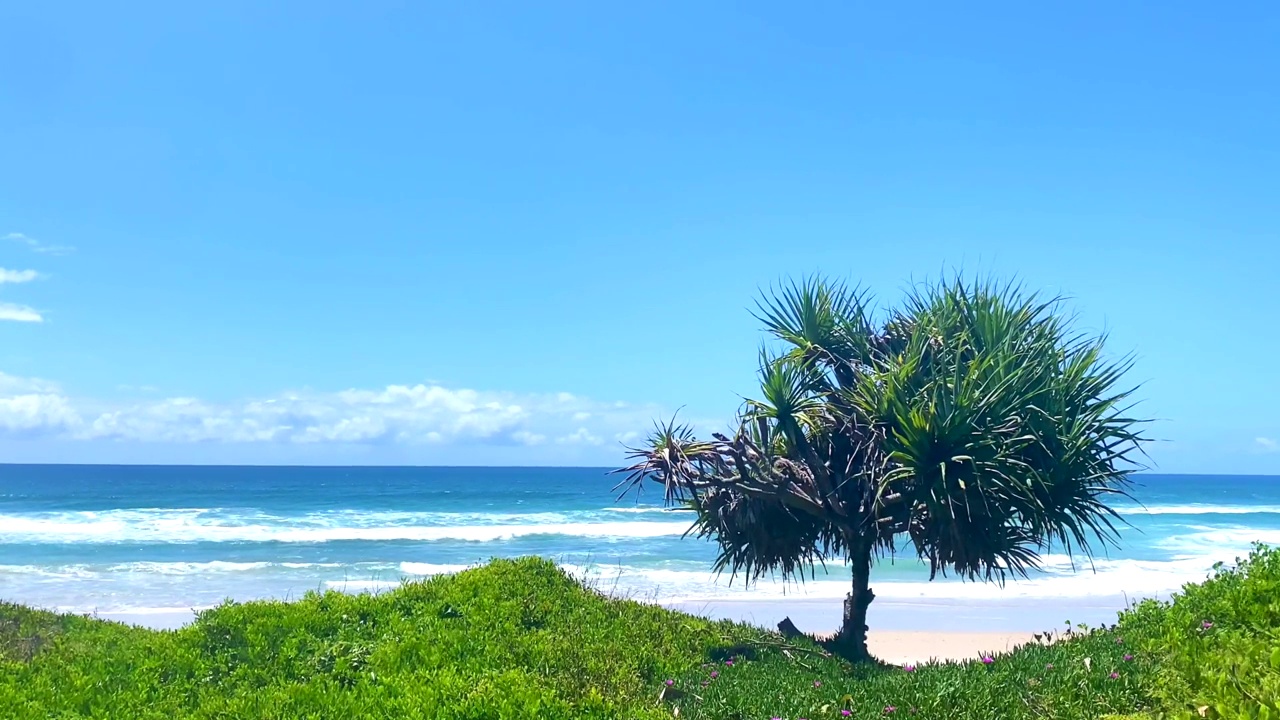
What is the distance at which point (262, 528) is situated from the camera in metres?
44.5

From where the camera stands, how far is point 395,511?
193ft

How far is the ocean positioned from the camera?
23688 millimetres

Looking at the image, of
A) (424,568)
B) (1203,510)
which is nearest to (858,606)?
(424,568)

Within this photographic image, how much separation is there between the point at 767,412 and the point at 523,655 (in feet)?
14.0

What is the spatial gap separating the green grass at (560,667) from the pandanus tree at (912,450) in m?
1.53

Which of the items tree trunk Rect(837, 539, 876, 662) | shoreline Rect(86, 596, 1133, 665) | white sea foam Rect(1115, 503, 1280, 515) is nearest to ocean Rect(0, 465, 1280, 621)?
shoreline Rect(86, 596, 1133, 665)

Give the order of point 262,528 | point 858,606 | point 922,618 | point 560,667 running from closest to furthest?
point 560,667
point 858,606
point 922,618
point 262,528

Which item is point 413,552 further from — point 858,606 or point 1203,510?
point 1203,510

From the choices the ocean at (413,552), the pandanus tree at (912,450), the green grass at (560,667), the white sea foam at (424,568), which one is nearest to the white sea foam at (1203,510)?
the ocean at (413,552)

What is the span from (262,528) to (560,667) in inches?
1649

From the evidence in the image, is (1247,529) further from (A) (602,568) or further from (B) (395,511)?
(B) (395,511)

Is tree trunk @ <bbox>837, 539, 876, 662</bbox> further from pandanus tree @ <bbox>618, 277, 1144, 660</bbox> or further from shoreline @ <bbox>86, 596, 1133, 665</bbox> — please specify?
shoreline @ <bbox>86, 596, 1133, 665</bbox>

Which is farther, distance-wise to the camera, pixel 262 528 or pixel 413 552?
pixel 262 528

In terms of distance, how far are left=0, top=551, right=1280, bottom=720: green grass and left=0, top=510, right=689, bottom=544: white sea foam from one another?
1258 inches
